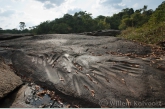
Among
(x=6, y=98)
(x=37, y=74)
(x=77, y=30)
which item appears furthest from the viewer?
(x=77, y=30)

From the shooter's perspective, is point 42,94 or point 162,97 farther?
point 42,94

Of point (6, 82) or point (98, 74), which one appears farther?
point (98, 74)

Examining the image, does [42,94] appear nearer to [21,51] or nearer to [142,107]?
[142,107]

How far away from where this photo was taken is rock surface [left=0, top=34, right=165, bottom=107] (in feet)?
11.8

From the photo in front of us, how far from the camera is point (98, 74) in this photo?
434 cm

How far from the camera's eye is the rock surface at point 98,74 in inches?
141

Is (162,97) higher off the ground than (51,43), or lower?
lower

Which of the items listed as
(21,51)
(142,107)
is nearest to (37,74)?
(21,51)

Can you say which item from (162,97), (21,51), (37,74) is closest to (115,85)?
(162,97)

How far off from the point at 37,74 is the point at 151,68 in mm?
3073

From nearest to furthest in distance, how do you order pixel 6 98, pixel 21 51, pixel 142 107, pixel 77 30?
pixel 142 107, pixel 6 98, pixel 21 51, pixel 77 30

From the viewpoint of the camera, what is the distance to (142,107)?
131 inches

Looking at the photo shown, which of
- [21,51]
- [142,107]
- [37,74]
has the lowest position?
[142,107]

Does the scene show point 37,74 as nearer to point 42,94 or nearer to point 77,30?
point 42,94
